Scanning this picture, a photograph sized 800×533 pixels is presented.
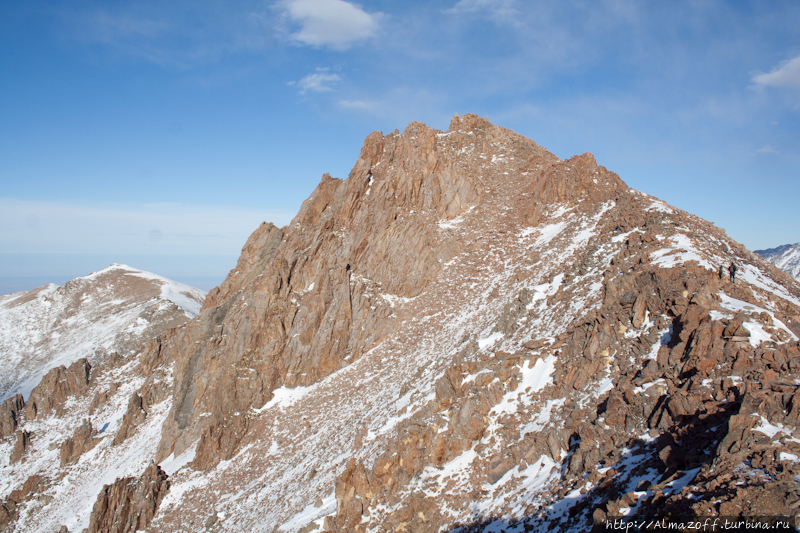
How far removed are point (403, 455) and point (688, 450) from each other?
11.5m

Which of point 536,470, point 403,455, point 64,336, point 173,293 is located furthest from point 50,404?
point 536,470

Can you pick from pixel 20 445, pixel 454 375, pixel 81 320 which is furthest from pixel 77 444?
pixel 81 320

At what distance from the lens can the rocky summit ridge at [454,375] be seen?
13.0m

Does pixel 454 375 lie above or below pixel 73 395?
above

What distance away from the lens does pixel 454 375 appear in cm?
2170

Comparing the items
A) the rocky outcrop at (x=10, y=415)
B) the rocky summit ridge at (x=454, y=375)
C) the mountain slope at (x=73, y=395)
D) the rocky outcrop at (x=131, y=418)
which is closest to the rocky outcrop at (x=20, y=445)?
the mountain slope at (x=73, y=395)

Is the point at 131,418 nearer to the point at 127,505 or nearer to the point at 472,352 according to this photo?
the point at 127,505

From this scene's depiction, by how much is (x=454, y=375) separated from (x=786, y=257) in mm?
112410

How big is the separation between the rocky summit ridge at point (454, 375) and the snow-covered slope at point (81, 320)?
15.1 meters

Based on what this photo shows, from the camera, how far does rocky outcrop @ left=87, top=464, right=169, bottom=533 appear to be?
28.6 meters

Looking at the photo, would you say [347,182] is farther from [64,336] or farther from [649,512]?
[64,336]

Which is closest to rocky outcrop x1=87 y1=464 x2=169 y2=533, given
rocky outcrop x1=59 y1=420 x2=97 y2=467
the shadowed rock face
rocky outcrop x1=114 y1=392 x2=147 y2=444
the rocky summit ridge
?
the rocky summit ridge

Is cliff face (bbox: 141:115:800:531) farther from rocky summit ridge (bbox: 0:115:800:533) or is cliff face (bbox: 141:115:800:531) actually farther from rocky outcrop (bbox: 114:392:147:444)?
rocky outcrop (bbox: 114:392:147:444)

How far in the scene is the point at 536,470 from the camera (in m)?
15.3
